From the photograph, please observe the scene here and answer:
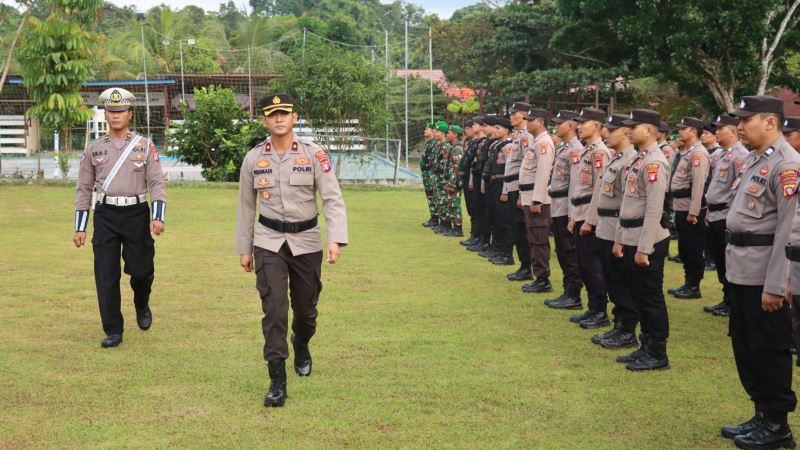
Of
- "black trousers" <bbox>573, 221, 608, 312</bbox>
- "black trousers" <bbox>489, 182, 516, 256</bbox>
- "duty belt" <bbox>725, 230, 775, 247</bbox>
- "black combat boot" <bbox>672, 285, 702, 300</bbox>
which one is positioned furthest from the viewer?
"black trousers" <bbox>489, 182, 516, 256</bbox>

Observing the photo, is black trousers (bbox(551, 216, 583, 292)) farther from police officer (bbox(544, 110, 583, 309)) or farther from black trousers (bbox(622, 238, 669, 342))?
black trousers (bbox(622, 238, 669, 342))

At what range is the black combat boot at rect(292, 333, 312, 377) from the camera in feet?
20.5

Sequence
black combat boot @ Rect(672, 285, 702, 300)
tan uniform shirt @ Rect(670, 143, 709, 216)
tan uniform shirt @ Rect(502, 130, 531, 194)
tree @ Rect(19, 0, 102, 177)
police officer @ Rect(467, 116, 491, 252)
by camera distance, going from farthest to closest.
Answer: tree @ Rect(19, 0, 102, 177) → police officer @ Rect(467, 116, 491, 252) → tan uniform shirt @ Rect(502, 130, 531, 194) → tan uniform shirt @ Rect(670, 143, 709, 216) → black combat boot @ Rect(672, 285, 702, 300)

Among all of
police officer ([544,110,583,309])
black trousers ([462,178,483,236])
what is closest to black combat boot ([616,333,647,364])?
police officer ([544,110,583,309])

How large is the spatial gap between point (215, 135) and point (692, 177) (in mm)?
14845

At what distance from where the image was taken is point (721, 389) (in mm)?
5984

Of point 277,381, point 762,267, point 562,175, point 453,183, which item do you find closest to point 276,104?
point 277,381

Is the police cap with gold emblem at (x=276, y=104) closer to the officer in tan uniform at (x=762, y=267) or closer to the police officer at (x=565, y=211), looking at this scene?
the officer in tan uniform at (x=762, y=267)

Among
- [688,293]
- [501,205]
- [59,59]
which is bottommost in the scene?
[688,293]

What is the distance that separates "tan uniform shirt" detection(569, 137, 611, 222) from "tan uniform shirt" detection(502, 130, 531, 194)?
199 cm

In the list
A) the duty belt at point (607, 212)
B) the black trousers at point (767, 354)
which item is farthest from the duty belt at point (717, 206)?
the black trousers at point (767, 354)

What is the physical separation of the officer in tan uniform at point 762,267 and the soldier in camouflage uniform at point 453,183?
9.54m

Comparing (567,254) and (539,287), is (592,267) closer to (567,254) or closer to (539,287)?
(567,254)

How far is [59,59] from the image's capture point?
69.1 ft
